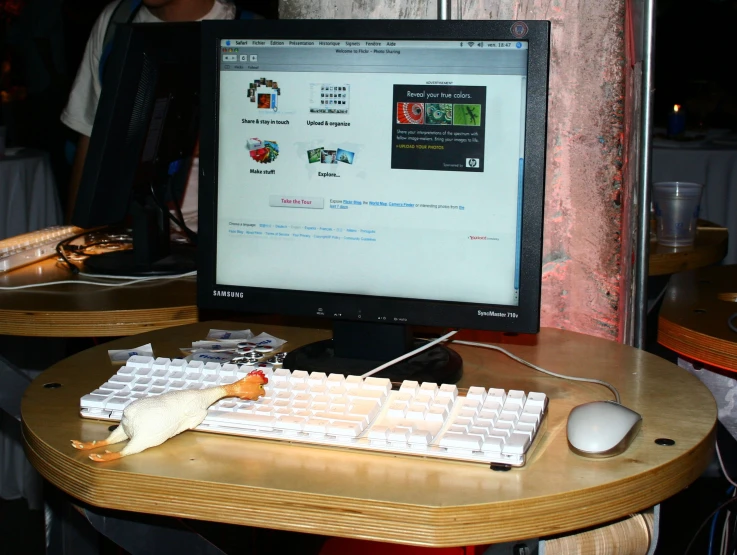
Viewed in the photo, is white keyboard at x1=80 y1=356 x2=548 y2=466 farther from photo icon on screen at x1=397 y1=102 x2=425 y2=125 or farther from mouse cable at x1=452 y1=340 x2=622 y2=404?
photo icon on screen at x1=397 y1=102 x2=425 y2=125

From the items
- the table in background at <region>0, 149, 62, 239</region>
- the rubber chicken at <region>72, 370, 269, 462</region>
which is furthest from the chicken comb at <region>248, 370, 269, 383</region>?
the table in background at <region>0, 149, 62, 239</region>

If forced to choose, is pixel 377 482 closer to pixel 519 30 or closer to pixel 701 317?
pixel 519 30

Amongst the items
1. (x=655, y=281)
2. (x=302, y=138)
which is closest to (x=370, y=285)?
(x=302, y=138)

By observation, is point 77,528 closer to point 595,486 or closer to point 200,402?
point 200,402

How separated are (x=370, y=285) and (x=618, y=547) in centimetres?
44

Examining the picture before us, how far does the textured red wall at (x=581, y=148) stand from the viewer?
1.41m

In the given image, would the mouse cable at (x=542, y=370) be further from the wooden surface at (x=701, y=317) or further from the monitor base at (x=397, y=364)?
the wooden surface at (x=701, y=317)

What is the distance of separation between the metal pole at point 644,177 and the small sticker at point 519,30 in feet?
1.37

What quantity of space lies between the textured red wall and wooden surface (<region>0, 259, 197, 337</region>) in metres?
0.58

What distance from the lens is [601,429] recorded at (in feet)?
3.08

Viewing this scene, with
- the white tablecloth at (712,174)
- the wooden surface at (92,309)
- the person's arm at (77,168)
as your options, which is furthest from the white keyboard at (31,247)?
the white tablecloth at (712,174)

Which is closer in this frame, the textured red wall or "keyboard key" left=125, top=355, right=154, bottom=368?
"keyboard key" left=125, top=355, right=154, bottom=368

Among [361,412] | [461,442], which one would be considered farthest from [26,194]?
[461,442]

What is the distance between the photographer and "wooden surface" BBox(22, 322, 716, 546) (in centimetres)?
83
